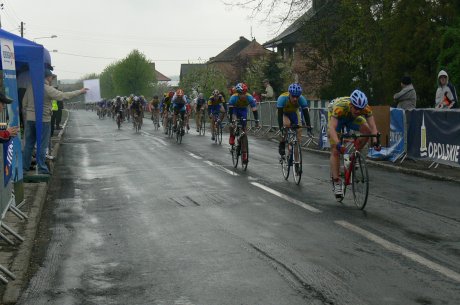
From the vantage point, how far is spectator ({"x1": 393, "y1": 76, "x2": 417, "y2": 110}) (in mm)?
16875

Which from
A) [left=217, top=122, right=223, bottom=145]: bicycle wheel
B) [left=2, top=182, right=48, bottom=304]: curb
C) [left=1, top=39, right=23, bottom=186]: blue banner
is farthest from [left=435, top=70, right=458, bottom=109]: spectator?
[left=1, top=39, right=23, bottom=186]: blue banner

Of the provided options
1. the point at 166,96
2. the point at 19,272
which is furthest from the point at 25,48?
the point at 166,96

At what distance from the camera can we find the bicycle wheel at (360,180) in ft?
31.6

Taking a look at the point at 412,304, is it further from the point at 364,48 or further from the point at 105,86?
the point at 105,86

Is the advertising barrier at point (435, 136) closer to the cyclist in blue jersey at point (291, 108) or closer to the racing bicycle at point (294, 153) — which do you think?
the cyclist in blue jersey at point (291, 108)

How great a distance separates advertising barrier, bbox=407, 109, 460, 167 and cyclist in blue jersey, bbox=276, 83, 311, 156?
343cm

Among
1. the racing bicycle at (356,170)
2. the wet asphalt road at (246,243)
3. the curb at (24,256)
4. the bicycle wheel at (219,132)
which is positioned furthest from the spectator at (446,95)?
the curb at (24,256)

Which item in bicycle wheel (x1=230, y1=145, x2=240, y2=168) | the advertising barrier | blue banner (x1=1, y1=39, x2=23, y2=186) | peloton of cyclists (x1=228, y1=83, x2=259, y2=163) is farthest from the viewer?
peloton of cyclists (x1=228, y1=83, x2=259, y2=163)

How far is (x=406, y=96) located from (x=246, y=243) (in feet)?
34.6

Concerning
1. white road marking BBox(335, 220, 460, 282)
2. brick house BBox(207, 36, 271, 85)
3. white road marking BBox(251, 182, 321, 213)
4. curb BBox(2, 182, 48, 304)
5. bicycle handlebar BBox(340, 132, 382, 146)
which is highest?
brick house BBox(207, 36, 271, 85)

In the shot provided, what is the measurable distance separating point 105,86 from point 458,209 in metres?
192

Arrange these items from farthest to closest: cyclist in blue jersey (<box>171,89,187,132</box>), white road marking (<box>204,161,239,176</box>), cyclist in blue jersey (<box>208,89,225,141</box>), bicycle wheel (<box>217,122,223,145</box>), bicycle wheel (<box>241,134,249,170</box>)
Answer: cyclist in blue jersey (<box>171,89,187,132</box>), bicycle wheel (<box>217,122,223,145</box>), cyclist in blue jersey (<box>208,89,225,141</box>), bicycle wheel (<box>241,134,249,170</box>), white road marking (<box>204,161,239,176</box>)

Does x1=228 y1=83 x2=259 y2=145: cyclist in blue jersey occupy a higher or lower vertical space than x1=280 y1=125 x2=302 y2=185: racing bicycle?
higher

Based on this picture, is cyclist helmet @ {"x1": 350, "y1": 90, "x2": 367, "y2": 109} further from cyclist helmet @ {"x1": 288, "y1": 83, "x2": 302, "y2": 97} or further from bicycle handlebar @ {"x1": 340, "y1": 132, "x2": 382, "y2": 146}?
cyclist helmet @ {"x1": 288, "y1": 83, "x2": 302, "y2": 97}
